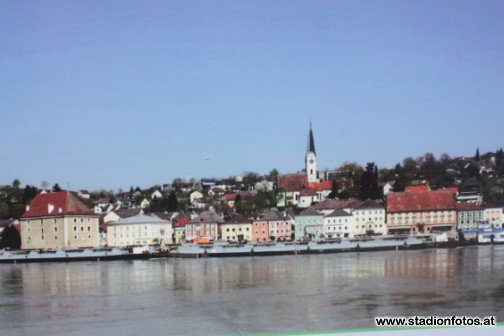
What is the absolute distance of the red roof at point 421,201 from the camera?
27.5 m

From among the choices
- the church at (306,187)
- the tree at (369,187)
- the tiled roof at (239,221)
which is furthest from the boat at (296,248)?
the church at (306,187)

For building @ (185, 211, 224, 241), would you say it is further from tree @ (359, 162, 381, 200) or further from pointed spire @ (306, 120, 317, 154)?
pointed spire @ (306, 120, 317, 154)

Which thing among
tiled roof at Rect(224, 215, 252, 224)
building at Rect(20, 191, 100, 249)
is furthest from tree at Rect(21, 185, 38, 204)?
tiled roof at Rect(224, 215, 252, 224)

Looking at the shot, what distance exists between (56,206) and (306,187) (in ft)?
52.1

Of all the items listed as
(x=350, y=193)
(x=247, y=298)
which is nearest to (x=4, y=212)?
(x=350, y=193)

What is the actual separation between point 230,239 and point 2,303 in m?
18.6

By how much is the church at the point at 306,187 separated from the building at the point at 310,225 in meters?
6.73

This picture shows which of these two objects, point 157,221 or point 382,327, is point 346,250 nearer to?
point 157,221

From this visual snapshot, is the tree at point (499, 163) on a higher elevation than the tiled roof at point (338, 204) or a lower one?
higher

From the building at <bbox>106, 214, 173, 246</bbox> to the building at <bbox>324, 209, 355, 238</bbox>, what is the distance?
6882 mm

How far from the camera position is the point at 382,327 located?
21.3 feet

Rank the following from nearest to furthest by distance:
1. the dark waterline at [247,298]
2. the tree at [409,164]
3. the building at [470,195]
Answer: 1. the dark waterline at [247,298]
2. the building at [470,195]
3. the tree at [409,164]

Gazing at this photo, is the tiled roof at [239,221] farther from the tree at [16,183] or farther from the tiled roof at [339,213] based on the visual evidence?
the tree at [16,183]

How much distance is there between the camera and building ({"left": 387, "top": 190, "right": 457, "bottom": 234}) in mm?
27422
